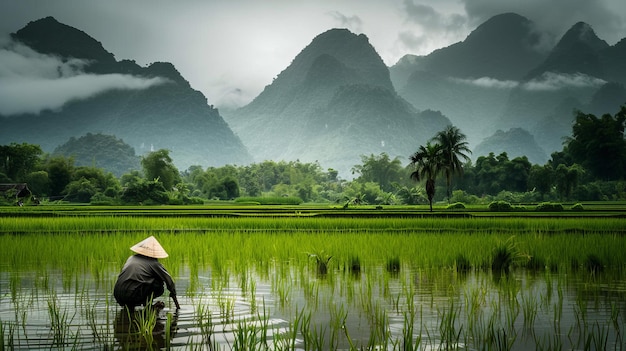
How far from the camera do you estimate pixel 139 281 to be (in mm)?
7340

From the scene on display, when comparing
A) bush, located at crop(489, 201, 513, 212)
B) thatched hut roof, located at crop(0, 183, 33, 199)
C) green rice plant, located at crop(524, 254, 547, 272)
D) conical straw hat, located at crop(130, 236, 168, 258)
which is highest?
thatched hut roof, located at crop(0, 183, 33, 199)

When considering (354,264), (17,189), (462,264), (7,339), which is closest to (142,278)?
(7,339)

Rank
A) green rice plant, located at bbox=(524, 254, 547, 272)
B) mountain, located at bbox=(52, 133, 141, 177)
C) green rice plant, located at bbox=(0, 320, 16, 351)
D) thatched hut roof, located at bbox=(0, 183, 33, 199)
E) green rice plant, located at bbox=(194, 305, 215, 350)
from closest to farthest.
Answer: green rice plant, located at bbox=(0, 320, 16, 351)
green rice plant, located at bbox=(194, 305, 215, 350)
green rice plant, located at bbox=(524, 254, 547, 272)
thatched hut roof, located at bbox=(0, 183, 33, 199)
mountain, located at bbox=(52, 133, 141, 177)

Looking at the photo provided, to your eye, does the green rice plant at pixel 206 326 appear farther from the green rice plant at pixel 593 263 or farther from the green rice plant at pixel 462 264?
the green rice plant at pixel 593 263

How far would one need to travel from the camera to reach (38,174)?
250 feet

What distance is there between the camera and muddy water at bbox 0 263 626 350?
6.16m

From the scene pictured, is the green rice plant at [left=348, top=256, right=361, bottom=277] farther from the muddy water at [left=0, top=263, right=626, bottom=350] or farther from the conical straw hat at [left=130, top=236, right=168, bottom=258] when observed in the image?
the conical straw hat at [left=130, top=236, right=168, bottom=258]

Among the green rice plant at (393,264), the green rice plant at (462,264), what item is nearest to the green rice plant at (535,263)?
the green rice plant at (462,264)

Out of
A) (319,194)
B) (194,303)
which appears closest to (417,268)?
(194,303)

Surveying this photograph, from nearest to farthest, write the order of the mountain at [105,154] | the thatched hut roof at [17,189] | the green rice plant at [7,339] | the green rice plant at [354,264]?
1. the green rice plant at [7,339]
2. the green rice plant at [354,264]
3. the thatched hut roof at [17,189]
4. the mountain at [105,154]

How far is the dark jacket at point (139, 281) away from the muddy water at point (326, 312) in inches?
9.0

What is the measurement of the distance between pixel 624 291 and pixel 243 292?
20.5ft

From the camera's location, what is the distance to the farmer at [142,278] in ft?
24.1

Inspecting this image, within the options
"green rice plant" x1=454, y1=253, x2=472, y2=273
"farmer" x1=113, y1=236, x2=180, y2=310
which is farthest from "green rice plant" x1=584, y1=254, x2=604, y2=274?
"farmer" x1=113, y1=236, x2=180, y2=310
